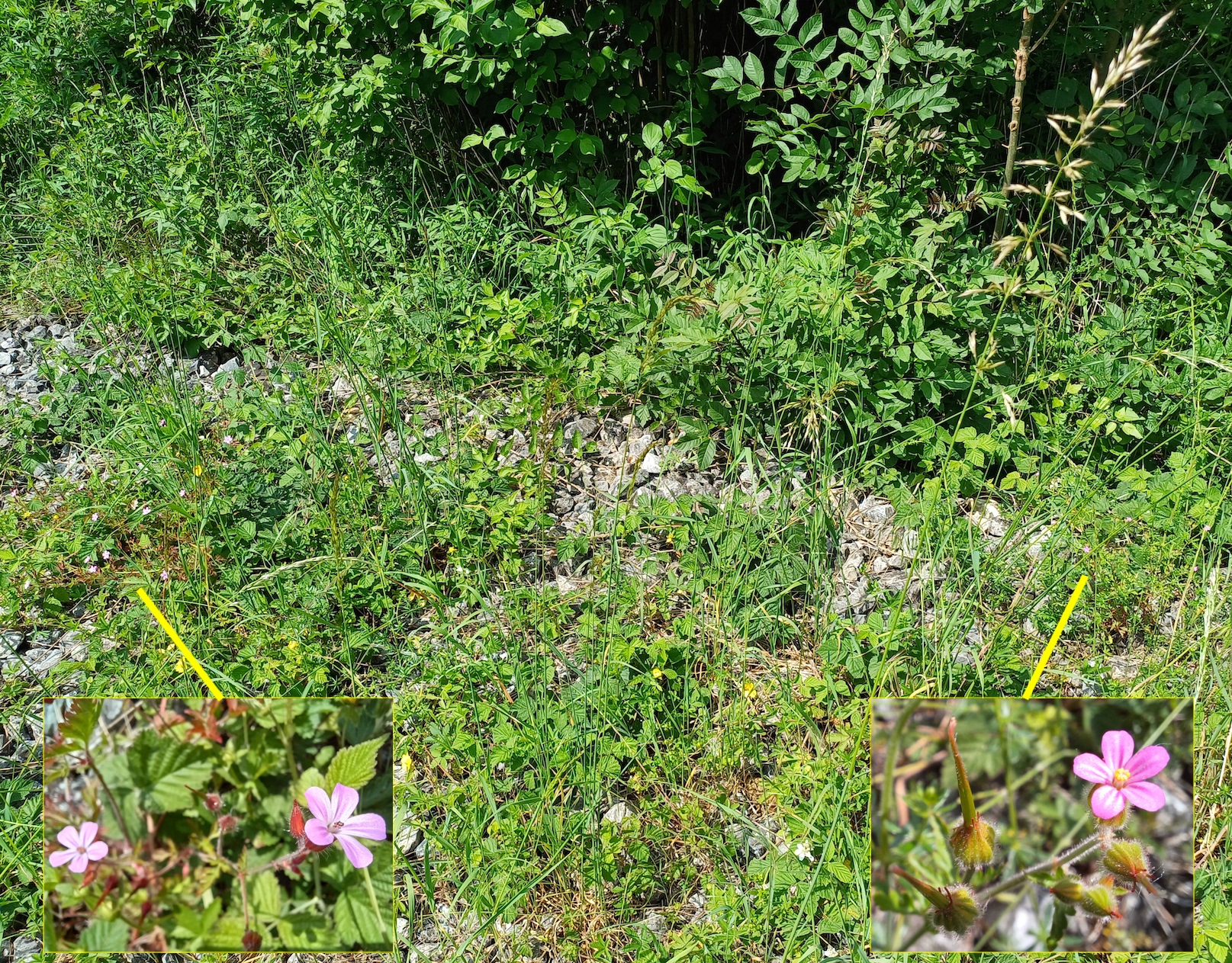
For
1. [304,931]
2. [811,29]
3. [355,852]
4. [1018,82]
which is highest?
[811,29]

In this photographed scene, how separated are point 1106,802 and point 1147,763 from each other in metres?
0.10

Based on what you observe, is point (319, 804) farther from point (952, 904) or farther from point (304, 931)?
point (952, 904)

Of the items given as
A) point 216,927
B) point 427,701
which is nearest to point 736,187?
point 427,701

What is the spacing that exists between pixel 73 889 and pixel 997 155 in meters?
3.71

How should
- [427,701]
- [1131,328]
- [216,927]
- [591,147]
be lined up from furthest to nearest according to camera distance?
[591,147]
[1131,328]
[427,701]
[216,927]

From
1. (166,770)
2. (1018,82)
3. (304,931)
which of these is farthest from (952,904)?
(1018,82)

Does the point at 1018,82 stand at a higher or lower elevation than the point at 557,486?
higher

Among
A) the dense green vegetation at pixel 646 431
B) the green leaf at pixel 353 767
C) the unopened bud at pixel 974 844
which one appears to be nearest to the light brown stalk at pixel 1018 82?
the dense green vegetation at pixel 646 431

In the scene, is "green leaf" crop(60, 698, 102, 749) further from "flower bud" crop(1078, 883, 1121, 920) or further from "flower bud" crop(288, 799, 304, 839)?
"flower bud" crop(1078, 883, 1121, 920)

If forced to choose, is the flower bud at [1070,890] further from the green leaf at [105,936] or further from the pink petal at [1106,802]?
the green leaf at [105,936]

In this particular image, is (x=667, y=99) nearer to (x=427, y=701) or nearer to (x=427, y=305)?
(x=427, y=305)

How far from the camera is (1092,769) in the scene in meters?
1.62

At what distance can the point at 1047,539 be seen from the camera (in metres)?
2.48

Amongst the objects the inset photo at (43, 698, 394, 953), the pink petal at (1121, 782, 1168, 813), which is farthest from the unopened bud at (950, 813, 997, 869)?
the inset photo at (43, 698, 394, 953)
